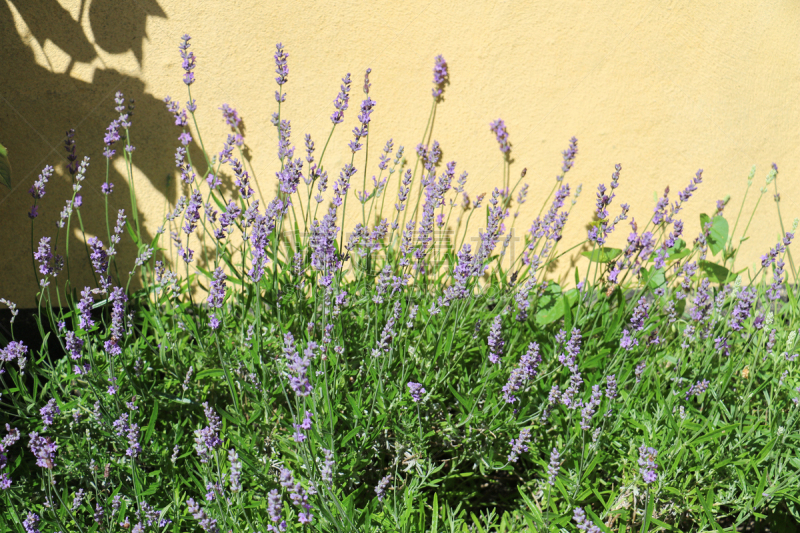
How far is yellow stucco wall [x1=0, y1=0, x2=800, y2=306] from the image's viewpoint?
2.57 metres

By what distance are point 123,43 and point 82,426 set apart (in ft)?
5.83

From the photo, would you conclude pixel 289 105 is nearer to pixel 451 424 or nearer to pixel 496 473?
pixel 451 424

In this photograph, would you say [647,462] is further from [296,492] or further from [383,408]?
[296,492]

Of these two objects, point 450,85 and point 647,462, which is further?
point 450,85

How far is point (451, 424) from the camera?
6.07 ft

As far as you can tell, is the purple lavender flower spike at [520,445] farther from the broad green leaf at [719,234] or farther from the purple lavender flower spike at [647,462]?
the broad green leaf at [719,234]

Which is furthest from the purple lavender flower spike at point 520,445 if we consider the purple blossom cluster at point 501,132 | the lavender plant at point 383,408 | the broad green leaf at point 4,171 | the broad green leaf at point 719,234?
the broad green leaf at point 4,171

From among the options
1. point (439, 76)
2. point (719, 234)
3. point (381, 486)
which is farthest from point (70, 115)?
point (719, 234)

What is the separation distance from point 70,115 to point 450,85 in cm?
188

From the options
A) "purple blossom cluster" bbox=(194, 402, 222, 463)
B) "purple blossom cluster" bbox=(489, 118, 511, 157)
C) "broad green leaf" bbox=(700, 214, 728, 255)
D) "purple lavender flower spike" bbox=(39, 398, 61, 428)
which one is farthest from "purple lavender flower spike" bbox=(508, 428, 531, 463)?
"broad green leaf" bbox=(700, 214, 728, 255)

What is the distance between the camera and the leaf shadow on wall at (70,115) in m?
2.51

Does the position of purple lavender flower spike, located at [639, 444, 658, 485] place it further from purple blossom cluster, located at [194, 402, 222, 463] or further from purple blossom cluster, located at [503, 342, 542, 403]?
purple blossom cluster, located at [194, 402, 222, 463]

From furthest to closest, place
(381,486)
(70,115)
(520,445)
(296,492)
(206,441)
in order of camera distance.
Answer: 1. (70,115)
2. (520,445)
3. (381,486)
4. (206,441)
5. (296,492)

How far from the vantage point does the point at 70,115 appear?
8.48ft
